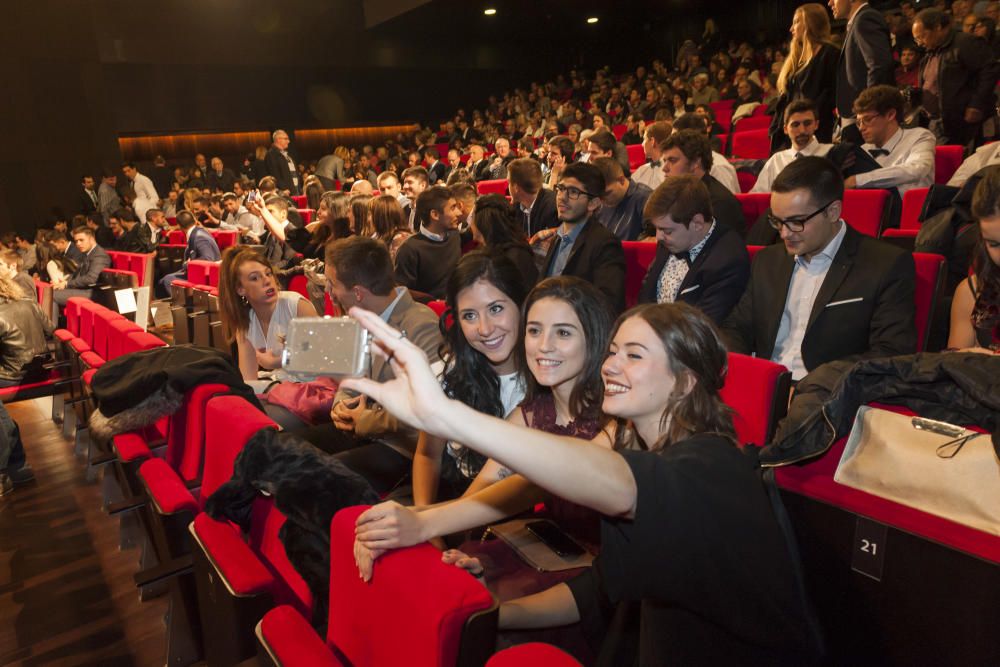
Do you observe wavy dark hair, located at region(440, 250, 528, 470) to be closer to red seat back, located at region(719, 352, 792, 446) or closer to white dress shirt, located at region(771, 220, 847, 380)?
red seat back, located at region(719, 352, 792, 446)

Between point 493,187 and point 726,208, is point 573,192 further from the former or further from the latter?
point 493,187

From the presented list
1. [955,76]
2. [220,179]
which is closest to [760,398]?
[955,76]

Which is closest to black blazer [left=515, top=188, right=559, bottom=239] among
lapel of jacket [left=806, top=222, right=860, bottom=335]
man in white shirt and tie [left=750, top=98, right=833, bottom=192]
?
man in white shirt and tie [left=750, top=98, right=833, bottom=192]

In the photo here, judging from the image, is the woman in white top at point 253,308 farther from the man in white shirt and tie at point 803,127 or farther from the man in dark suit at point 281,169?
the man in dark suit at point 281,169

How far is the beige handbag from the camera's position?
3.57 feet

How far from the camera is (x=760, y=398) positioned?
1.73m

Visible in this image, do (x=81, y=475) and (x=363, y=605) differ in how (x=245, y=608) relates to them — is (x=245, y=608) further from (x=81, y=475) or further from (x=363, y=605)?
(x=81, y=475)

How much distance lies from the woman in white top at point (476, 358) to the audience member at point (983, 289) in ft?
3.88

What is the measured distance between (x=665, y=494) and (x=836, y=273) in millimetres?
1598

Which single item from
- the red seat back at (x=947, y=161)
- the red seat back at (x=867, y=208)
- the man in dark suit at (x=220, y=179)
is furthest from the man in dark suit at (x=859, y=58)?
the man in dark suit at (x=220, y=179)

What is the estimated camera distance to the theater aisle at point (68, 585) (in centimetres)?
212

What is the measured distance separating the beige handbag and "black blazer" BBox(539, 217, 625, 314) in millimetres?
1731

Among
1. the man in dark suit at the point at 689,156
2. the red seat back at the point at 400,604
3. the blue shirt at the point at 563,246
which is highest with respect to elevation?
the man in dark suit at the point at 689,156

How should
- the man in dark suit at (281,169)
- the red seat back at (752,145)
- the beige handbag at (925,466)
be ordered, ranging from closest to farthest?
1. the beige handbag at (925,466)
2. the red seat back at (752,145)
3. the man in dark suit at (281,169)
